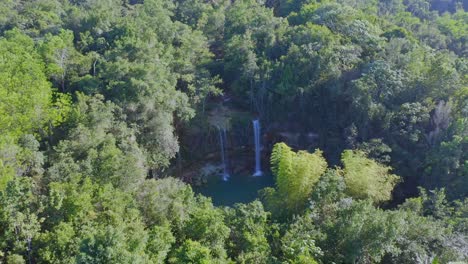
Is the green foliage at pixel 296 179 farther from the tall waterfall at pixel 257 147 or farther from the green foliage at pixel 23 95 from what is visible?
the tall waterfall at pixel 257 147

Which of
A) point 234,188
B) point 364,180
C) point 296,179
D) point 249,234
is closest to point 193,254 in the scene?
point 249,234

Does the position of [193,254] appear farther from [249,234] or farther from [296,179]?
[296,179]

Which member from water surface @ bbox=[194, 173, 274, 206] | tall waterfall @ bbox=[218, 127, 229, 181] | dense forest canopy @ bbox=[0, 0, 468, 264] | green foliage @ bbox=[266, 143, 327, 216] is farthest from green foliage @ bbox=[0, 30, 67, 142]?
tall waterfall @ bbox=[218, 127, 229, 181]

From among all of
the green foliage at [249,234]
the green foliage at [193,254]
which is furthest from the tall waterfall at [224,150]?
the green foliage at [193,254]

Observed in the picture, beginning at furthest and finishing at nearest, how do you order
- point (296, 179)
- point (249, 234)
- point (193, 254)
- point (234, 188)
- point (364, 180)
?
point (234, 188) → point (364, 180) → point (296, 179) → point (249, 234) → point (193, 254)

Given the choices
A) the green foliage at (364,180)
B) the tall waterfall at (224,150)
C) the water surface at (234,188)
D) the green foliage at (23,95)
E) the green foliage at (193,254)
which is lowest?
the water surface at (234,188)

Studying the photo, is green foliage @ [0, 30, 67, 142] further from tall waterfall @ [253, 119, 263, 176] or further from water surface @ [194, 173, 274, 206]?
tall waterfall @ [253, 119, 263, 176]

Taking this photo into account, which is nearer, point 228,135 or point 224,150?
point 228,135

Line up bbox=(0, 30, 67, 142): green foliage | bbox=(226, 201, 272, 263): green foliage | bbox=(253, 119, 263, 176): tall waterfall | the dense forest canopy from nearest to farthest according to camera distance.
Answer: bbox=(226, 201, 272, 263): green foliage
the dense forest canopy
bbox=(0, 30, 67, 142): green foliage
bbox=(253, 119, 263, 176): tall waterfall
